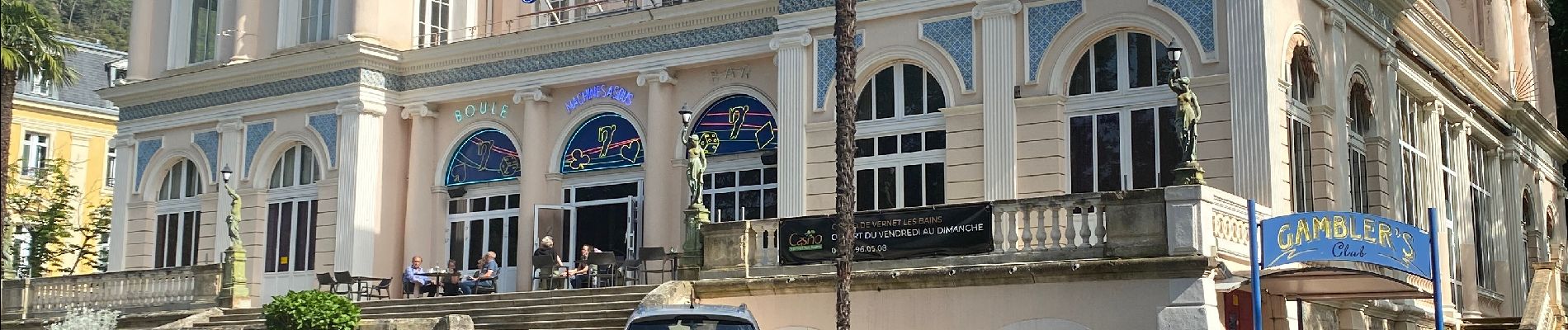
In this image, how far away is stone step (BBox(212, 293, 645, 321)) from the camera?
72.0 feet

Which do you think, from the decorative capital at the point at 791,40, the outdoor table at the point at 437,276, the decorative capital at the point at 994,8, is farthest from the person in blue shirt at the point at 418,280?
the decorative capital at the point at 994,8

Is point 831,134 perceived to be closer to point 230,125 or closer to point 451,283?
point 451,283

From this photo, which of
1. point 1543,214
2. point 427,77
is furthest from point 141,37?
point 1543,214

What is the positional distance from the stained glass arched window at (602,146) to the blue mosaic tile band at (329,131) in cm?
473

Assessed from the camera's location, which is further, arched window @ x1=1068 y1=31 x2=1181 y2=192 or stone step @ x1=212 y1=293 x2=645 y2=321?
stone step @ x1=212 y1=293 x2=645 y2=321

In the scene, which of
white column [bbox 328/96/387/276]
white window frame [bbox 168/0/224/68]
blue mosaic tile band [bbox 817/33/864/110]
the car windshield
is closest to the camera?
the car windshield

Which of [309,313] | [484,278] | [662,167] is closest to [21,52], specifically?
[484,278]

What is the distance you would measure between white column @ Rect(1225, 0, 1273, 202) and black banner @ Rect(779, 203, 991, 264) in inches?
145

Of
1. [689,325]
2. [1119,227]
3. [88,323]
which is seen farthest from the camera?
[88,323]

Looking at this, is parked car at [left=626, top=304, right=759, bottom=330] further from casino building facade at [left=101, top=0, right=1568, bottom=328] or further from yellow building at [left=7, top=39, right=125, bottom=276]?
yellow building at [left=7, top=39, right=125, bottom=276]

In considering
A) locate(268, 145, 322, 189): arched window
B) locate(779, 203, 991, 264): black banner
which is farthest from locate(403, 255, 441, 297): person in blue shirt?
locate(779, 203, 991, 264): black banner

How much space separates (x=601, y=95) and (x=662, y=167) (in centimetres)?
206

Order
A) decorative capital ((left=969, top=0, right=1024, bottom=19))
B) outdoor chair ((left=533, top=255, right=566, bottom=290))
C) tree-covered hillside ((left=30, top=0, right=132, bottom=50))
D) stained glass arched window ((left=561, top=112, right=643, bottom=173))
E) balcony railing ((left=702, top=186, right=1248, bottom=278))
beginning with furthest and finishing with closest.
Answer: tree-covered hillside ((left=30, top=0, right=132, bottom=50)), stained glass arched window ((left=561, top=112, right=643, bottom=173)), outdoor chair ((left=533, top=255, right=566, bottom=290)), decorative capital ((left=969, top=0, right=1024, bottom=19)), balcony railing ((left=702, top=186, right=1248, bottom=278))

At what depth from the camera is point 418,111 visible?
30453mm
